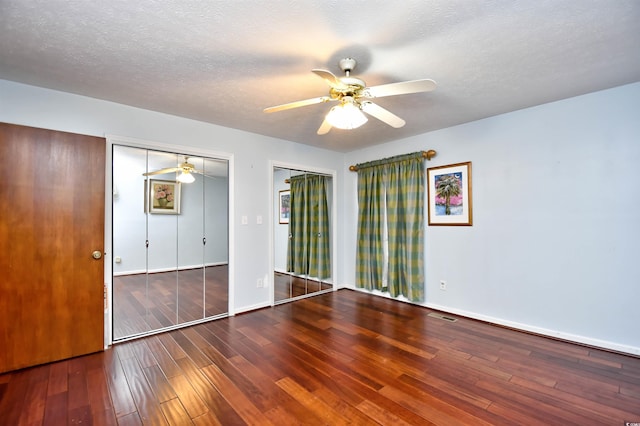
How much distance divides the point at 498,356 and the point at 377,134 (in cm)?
294

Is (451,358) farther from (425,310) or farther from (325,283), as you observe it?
(325,283)

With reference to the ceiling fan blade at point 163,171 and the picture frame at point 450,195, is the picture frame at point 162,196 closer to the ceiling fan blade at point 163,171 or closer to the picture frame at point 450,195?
the ceiling fan blade at point 163,171

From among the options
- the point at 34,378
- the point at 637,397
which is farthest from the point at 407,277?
the point at 34,378

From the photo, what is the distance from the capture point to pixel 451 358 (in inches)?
100

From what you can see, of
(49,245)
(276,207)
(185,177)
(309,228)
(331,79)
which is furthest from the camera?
(309,228)

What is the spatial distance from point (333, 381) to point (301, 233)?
258 cm

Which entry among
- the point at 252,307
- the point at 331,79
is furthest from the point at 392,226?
the point at 331,79

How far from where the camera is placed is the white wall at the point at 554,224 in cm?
264

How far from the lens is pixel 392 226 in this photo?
4270 millimetres

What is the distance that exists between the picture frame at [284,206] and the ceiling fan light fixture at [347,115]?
2.29 metres

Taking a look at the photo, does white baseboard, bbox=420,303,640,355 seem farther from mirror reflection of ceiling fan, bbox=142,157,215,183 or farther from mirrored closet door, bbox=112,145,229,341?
mirror reflection of ceiling fan, bbox=142,157,215,183

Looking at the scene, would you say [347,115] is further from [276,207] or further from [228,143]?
[276,207]

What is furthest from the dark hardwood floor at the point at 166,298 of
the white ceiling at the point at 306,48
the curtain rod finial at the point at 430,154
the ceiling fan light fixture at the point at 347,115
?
the curtain rod finial at the point at 430,154

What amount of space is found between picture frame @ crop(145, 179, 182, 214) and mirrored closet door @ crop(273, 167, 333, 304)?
1361mm
